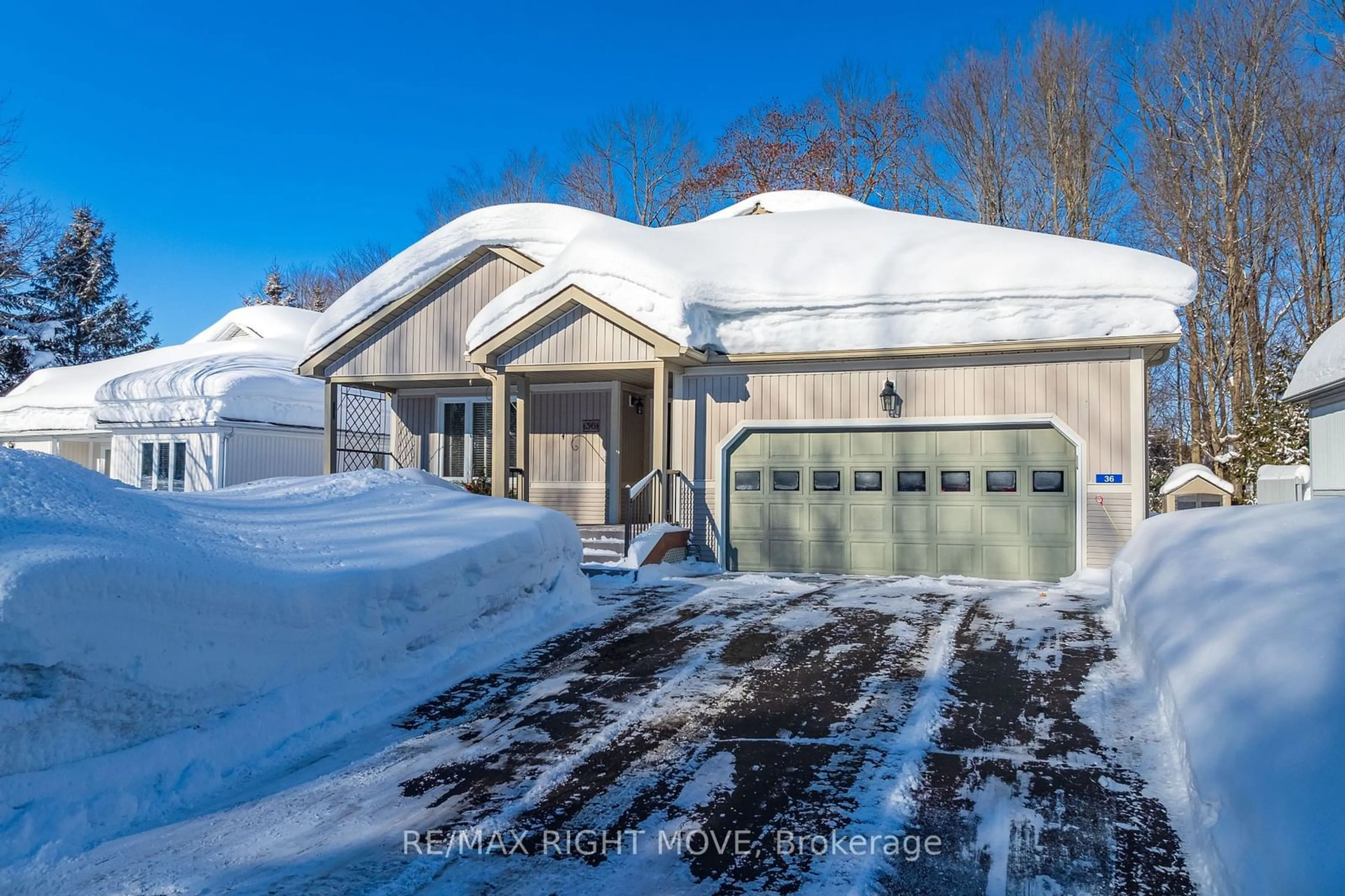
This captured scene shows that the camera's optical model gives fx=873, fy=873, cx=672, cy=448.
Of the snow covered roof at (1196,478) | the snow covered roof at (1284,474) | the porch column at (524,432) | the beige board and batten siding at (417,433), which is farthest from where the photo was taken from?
the snow covered roof at (1284,474)

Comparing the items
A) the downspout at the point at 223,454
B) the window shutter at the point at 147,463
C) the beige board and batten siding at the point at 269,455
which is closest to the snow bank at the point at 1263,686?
the beige board and batten siding at the point at 269,455

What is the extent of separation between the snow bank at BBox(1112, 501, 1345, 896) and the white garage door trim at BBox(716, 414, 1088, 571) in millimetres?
4664

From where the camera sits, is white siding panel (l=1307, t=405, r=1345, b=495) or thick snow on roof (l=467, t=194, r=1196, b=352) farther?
white siding panel (l=1307, t=405, r=1345, b=495)

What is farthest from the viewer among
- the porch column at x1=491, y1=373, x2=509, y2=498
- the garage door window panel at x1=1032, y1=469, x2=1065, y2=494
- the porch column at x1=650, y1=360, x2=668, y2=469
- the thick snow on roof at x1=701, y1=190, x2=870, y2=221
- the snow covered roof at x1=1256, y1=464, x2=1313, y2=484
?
the thick snow on roof at x1=701, y1=190, x2=870, y2=221

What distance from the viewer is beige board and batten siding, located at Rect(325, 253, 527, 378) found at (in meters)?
13.9

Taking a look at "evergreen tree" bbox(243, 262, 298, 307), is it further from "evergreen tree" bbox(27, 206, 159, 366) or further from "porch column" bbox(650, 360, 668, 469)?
"porch column" bbox(650, 360, 668, 469)

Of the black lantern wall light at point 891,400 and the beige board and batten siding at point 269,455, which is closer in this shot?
the black lantern wall light at point 891,400

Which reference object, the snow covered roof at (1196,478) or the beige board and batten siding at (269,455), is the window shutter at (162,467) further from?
the snow covered roof at (1196,478)

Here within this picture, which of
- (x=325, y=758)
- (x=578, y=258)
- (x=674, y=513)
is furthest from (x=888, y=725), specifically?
(x=578, y=258)

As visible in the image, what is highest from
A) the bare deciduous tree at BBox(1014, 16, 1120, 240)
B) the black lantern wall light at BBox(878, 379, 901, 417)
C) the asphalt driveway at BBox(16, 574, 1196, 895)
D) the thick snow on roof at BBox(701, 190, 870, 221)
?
the bare deciduous tree at BBox(1014, 16, 1120, 240)

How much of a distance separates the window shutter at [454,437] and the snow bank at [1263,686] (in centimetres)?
1156

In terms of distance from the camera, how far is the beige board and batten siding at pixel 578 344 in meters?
11.6

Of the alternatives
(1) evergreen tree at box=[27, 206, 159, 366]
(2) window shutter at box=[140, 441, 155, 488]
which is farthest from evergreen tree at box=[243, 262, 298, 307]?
(2) window shutter at box=[140, 441, 155, 488]

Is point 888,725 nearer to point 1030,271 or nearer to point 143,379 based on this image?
point 1030,271
